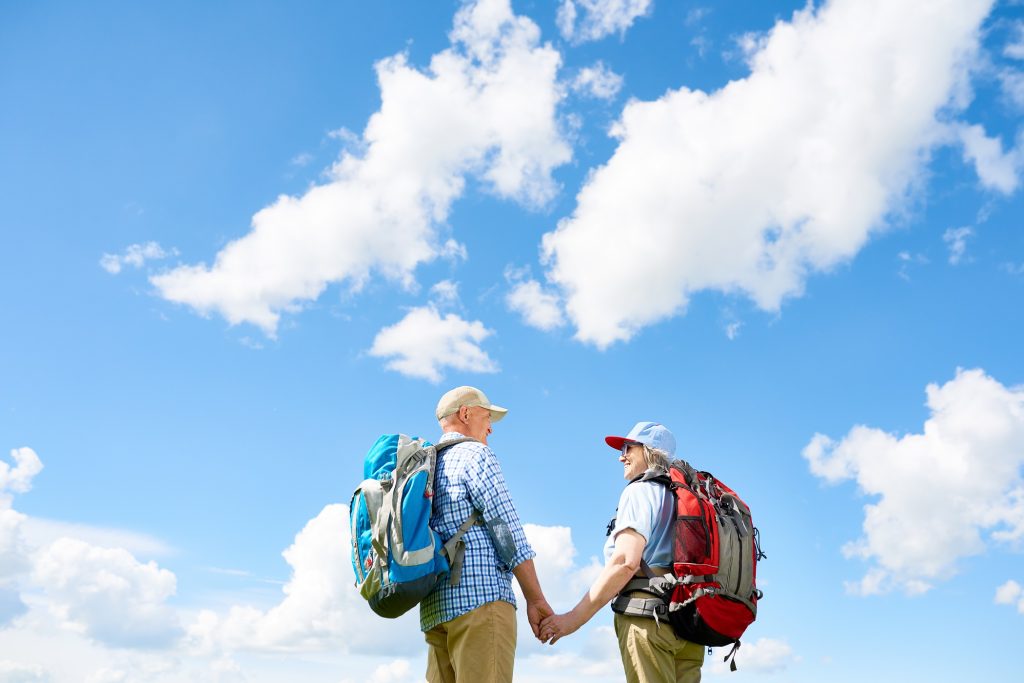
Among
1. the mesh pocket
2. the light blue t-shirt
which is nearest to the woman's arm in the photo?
the light blue t-shirt

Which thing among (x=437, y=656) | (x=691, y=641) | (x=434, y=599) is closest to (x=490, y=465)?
(x=434, y=599)

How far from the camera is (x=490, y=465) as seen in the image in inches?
266

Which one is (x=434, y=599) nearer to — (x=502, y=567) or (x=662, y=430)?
(x=502, y=567)

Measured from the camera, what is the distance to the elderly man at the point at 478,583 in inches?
246

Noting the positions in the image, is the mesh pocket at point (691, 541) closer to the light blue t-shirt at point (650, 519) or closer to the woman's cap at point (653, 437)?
the light blue t-shirt at point (650, 519)

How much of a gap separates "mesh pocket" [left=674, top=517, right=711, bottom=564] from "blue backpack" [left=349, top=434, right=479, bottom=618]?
1.70m

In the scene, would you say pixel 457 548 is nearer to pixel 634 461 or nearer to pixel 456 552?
pixel 456 552

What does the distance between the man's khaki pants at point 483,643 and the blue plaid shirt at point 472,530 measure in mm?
65

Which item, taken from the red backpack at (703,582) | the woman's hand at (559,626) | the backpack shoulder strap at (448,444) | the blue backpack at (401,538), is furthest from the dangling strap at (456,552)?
the red backpack at (703,582)

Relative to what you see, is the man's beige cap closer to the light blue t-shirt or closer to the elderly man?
the elderly man

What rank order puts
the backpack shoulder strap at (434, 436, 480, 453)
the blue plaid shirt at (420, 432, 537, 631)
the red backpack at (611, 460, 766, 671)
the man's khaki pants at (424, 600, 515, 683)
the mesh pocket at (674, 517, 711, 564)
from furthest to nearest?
the backpack shoulder strap at (434, 436, 480, 453)
the mesh pocket at (674, 517, 711, 564)
the red backpack at (611, 460, 766, 671)
the blue plaid shirt at (420, 432, 537, 631)
the man's khaki pants at (424, 600, 515, 683)

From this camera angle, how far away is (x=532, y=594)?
683cm

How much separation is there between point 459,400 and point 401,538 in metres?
1.50

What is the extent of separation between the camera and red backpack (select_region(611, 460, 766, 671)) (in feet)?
22.2
